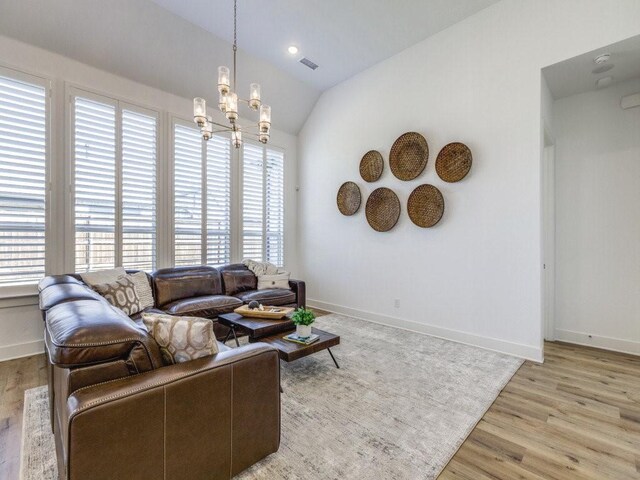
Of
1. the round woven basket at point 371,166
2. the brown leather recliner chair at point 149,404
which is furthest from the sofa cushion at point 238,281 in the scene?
the brown leather recliner chair at point 149,404

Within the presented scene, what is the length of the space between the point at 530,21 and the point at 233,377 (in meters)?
4.41

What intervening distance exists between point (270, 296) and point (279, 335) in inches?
52.7

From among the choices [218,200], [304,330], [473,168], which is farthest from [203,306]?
[473,168]

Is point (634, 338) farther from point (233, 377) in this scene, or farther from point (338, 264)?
point (233, 377)

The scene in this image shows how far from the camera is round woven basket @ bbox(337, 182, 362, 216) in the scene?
495 cm

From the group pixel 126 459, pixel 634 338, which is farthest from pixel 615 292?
pixel 126 459

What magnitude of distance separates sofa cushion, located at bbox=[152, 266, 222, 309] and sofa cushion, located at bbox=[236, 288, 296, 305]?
1.36 ft

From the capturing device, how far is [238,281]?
14.8 feet

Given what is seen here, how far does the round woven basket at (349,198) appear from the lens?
16.2 ft

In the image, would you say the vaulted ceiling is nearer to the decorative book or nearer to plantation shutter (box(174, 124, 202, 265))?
plantation shutter (box(174, 124, 202, 265))

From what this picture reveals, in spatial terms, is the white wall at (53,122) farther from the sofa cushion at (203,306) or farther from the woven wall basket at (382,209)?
the woven wall basket at (382,209)

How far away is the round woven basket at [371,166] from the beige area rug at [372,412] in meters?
2.47

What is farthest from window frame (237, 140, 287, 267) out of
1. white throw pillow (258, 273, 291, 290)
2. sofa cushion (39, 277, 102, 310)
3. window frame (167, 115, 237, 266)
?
sofa cushion (39, 277, 102, 310)

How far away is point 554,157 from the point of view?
3.96 meters
